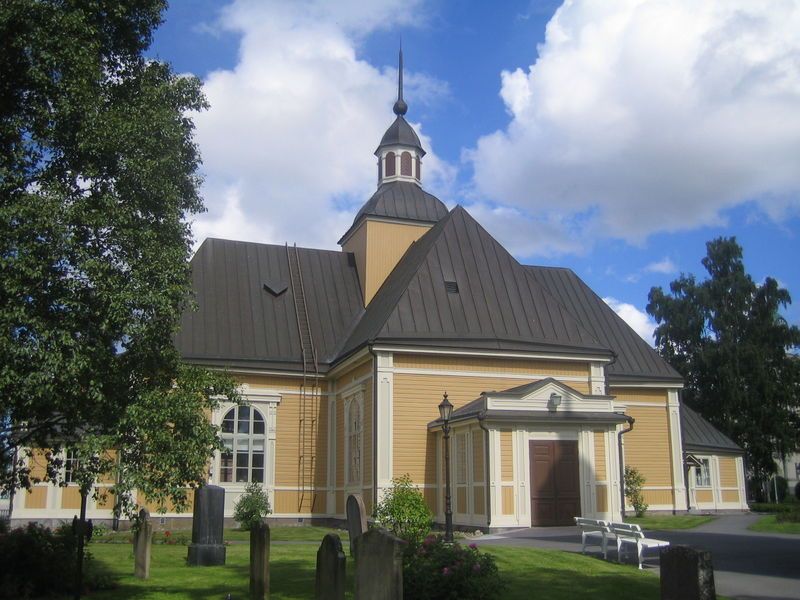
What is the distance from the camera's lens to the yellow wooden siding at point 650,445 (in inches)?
1157

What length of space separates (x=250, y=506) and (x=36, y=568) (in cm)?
1300

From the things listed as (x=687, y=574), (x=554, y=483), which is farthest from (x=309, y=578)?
(x=554, y=483)

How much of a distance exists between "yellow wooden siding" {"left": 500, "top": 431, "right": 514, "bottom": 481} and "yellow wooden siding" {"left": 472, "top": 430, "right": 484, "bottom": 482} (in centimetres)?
57

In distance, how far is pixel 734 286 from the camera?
47.1 metres

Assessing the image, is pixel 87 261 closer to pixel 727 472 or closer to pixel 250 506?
pixel 250 506

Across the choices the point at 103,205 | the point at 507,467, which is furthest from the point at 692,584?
the point at 507,467

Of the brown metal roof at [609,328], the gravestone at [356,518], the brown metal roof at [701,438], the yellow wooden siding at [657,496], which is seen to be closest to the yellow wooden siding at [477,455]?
the gravestone at [356,518]

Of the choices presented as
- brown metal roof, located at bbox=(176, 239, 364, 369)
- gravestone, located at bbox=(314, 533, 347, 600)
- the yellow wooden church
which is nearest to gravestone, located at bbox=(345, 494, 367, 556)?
gravestone, located at bbox=(314, 533, 347, 600)

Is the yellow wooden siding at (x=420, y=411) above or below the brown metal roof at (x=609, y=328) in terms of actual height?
below

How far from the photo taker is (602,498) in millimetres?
22219

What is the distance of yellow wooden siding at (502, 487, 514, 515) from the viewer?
21.1 meters

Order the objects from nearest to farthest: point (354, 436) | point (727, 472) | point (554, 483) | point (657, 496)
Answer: point (554, 483) < point (354, 436) < point (657, 496) < point (727, 472)

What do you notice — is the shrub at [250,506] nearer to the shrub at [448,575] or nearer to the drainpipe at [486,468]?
the drainpipe at [486,468]

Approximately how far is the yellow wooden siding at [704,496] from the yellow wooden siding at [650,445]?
4.62 meters
